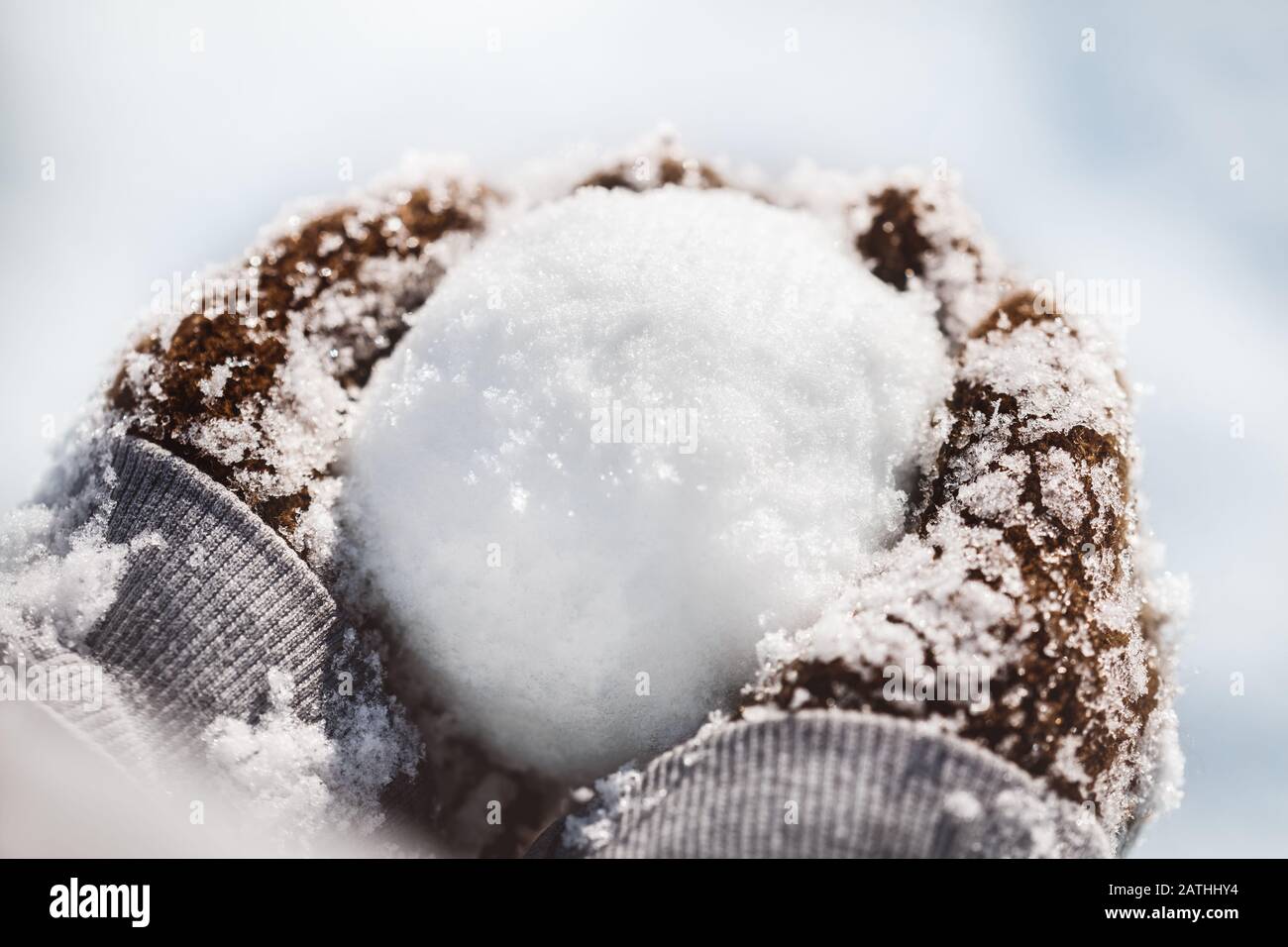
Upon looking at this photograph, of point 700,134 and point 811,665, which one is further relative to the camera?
point 700,134

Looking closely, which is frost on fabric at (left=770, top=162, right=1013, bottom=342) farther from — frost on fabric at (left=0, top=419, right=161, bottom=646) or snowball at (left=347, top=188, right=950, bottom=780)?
frost on fabric at (left=0, top=419, right=161, bottom=646)

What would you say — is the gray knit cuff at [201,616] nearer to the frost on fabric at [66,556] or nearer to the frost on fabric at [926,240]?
the frost on fabric at [66,556]

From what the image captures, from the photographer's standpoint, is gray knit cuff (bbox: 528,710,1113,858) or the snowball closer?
gray knit cuff (bbox: 528,710,1113,858)

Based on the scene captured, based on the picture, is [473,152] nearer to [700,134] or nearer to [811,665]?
[700,134]

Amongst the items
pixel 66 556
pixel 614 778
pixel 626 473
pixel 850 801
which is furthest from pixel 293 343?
Result: pixel 850 801

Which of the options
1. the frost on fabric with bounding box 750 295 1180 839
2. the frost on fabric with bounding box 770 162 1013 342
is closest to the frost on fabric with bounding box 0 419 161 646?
the frost on fabric with bounding box 750 295 1180 839
